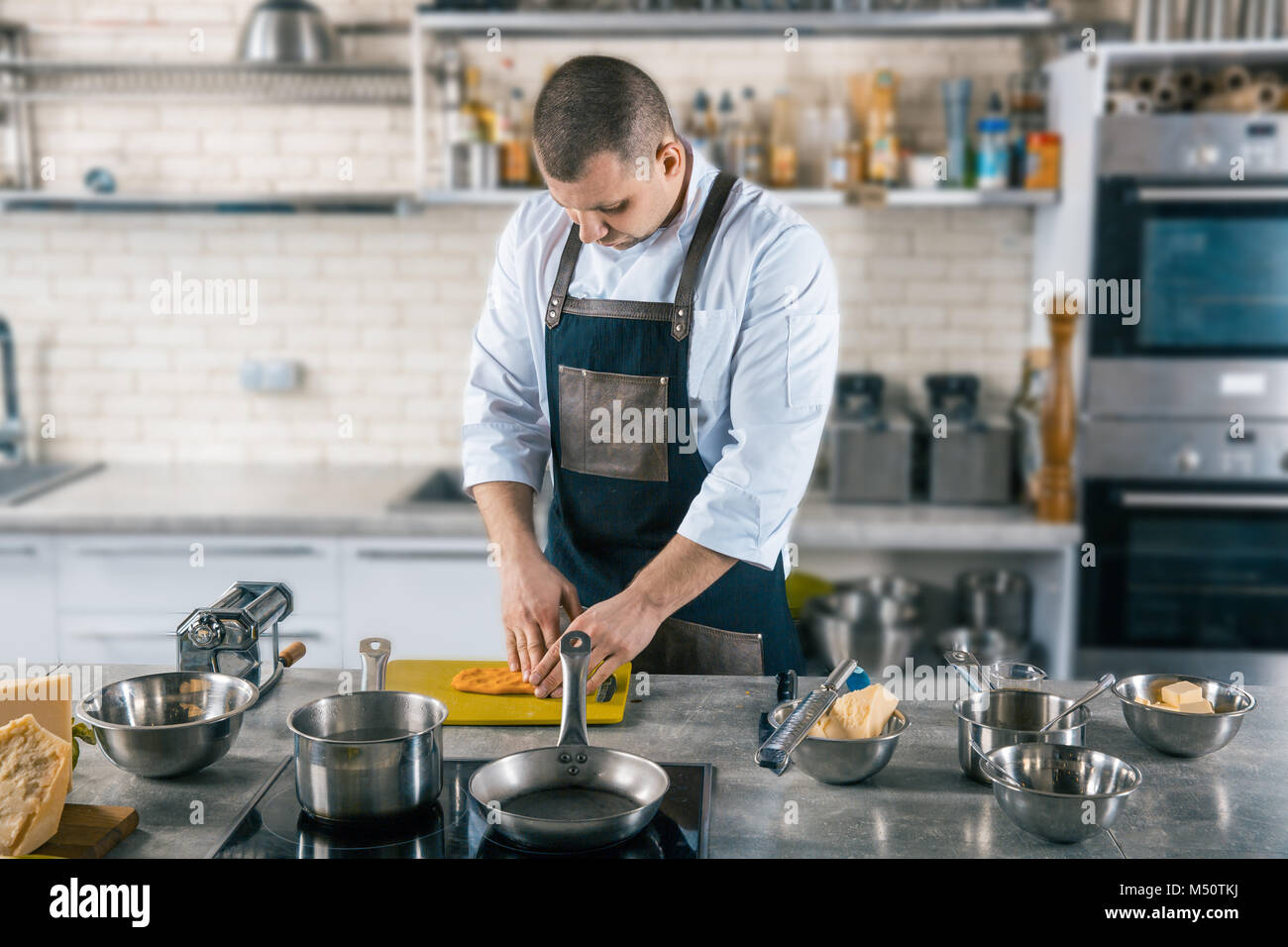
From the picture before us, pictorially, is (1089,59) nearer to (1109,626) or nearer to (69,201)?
(1109,626)

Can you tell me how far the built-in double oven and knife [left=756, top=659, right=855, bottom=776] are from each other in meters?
2.35

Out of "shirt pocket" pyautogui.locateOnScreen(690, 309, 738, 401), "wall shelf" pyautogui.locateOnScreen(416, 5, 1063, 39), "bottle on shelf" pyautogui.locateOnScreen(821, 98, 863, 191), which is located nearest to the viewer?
"shirt pocket" pyautogui.locateOnScreen(690, 309, 738, 401)

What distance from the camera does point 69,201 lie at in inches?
162

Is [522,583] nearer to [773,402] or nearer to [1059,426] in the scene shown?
[773,402]

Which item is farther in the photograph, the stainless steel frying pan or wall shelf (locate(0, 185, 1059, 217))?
wall shelf (locate(0, 185, 1059, 217))

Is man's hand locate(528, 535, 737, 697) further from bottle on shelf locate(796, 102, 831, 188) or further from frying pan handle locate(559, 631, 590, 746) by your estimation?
bottle on shelf locate(796, 102, 831, 188)

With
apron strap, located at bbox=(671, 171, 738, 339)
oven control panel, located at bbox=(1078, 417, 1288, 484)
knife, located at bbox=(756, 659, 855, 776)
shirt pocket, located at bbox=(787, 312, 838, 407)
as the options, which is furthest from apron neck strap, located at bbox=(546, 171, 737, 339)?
oven control panel, located at bbox=(1078, 417, 1288, 484)

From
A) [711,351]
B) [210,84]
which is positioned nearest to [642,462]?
[711,351]

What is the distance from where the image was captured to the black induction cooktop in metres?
1.47

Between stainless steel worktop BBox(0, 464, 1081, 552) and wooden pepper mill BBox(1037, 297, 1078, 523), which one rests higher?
wooden pepper mill BBox(1037, 297, 1078, 523)

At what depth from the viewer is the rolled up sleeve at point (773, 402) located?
2170 mm

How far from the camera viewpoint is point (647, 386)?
243 centimetres
